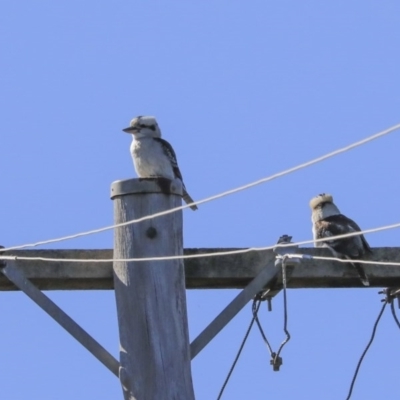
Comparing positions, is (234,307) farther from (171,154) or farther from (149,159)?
(171,154)

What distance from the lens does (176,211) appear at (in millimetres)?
6020

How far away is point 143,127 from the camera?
10.3 m

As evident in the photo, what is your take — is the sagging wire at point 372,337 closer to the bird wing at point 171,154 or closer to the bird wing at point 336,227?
the bird wing at point 336,227

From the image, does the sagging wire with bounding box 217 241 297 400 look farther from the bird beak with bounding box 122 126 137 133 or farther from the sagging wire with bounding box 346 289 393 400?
the bird beak with bounding box 122 126 137 133

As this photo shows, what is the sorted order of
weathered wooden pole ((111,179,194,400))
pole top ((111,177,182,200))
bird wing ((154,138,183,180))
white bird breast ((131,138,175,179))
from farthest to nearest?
bird wing ((154,138,183,180)) < white bird breast ((131,138,175,179)) < pole top ((111,177,182,200)) < weathered wooden pole ((111,179,194,400))

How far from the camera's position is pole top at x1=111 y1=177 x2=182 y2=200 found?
598 cm

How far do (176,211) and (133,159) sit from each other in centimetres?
401

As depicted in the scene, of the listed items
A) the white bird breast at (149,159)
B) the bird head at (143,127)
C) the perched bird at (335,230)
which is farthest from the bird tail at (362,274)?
the bird head at (143,127)

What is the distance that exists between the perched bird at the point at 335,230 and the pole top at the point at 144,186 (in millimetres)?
914

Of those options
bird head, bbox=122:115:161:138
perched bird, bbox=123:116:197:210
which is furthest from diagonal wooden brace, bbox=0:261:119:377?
bird head, bbox=122:115:161:138

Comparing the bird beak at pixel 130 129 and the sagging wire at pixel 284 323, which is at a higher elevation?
the bird beak at pixel 130 129

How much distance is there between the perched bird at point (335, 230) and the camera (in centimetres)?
660

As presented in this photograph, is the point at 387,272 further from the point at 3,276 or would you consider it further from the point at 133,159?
the point at 133,159

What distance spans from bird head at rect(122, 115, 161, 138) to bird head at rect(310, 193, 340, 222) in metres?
1.35
